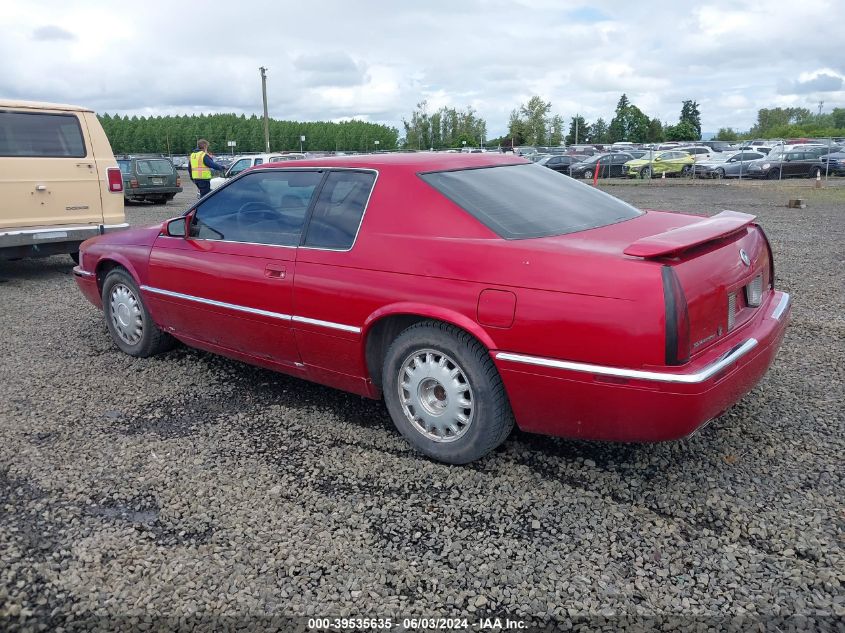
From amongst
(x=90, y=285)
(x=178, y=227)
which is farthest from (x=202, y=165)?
(x=178, y=227)

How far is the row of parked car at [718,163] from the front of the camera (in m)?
27.0

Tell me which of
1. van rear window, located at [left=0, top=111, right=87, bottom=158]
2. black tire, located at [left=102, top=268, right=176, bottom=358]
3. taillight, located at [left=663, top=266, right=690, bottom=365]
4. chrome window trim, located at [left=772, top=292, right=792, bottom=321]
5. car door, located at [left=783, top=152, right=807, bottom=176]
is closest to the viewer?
taillight, located at [left=663, top=266, right=690, bottom=365]

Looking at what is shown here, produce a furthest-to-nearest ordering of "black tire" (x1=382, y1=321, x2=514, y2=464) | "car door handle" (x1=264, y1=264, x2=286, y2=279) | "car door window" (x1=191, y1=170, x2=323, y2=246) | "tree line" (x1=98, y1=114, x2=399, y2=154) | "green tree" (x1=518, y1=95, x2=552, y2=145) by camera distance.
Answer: "tree line" (x1=98, y1=114, x2=399, y2=154), "green tree" (x1=518, y1=95, x2=552, y2=145), "car door window" (x1=191, y1=170, x2=323, y2=246), "car door handle" (x1=264, y1=264, x2=286, y2=279), "black tire" (x1=382, y1=321, x2=514, y2=464)

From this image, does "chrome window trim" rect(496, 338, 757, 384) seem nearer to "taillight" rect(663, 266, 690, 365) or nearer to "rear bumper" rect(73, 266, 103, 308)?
"taillight" rect(663, 266, 690, 365)

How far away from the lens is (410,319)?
11.5 ft

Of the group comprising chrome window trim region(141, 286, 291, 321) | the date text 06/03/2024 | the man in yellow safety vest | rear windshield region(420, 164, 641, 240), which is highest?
the man in yellow safety vest

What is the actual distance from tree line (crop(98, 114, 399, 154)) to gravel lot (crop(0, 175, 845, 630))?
107591 mm

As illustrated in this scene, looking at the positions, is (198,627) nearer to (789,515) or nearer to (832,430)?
(789,515)

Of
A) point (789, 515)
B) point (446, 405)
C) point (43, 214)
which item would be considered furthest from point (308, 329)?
point (43, 214)

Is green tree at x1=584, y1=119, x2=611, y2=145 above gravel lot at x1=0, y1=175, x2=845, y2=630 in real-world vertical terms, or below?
above

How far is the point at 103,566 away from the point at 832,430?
12.0 feet

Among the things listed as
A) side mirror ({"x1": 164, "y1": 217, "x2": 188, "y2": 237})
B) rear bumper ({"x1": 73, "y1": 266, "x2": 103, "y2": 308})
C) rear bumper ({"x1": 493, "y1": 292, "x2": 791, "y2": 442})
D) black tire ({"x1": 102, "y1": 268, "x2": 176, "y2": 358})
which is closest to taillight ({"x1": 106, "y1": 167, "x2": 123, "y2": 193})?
rear bumper ({"x1": 73, "y1": 266, "x2": 103, "y2": 308})

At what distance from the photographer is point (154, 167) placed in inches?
799

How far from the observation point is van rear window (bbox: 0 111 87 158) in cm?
782
